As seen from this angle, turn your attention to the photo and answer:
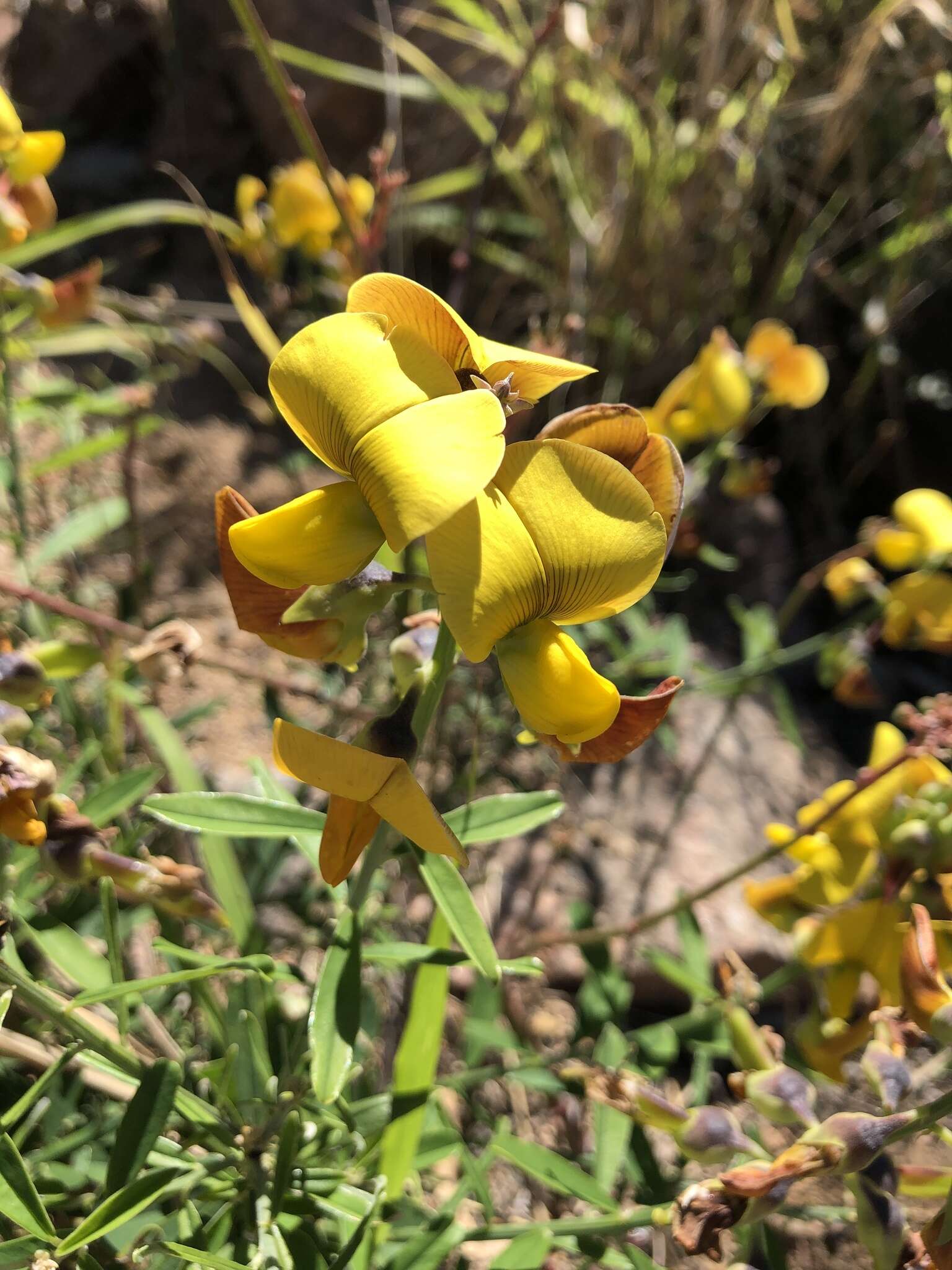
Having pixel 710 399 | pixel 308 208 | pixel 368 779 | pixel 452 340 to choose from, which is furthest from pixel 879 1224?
pixel 308 208

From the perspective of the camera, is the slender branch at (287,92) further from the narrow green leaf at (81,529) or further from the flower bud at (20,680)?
the flower bud at (20,680)

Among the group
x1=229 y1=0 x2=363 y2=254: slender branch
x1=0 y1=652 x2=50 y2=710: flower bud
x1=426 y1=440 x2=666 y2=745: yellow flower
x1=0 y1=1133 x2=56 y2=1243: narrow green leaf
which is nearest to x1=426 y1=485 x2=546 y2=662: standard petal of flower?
x1=426 y1=440 x2=666 y2=745: yellow flower

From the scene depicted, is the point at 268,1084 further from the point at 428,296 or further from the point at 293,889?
the point at 428,296

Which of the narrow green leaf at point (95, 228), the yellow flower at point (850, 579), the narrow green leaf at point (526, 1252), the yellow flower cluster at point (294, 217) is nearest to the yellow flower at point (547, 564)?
the narrow green leaf at point (526, 1252)

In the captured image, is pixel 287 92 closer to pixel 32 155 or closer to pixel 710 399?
pixel 32 155

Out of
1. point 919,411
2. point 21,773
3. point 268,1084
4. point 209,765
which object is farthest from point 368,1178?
point 919,411
